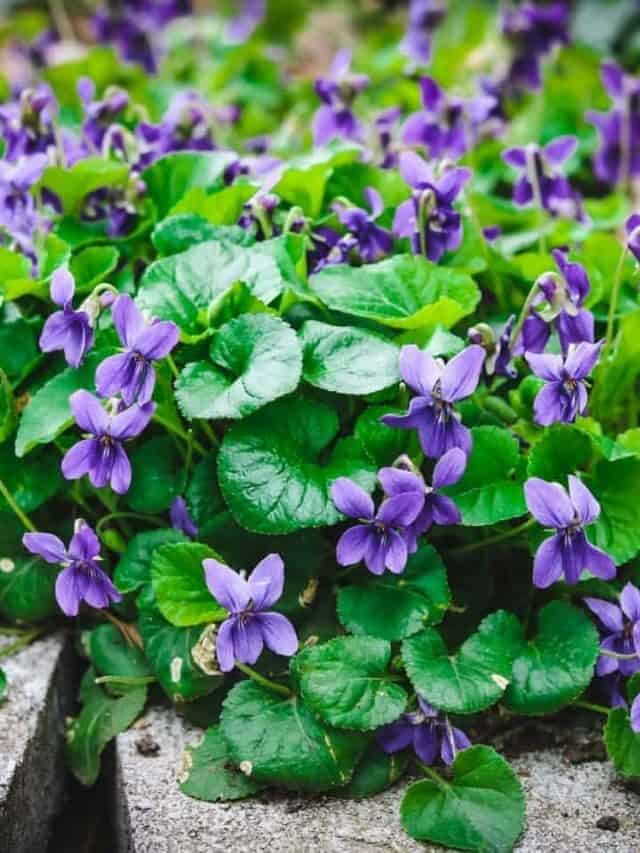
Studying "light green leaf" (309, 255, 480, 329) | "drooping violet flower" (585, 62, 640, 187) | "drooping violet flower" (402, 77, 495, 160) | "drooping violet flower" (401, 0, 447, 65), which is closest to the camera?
"light green leaf" (309, 255, 480, 329)

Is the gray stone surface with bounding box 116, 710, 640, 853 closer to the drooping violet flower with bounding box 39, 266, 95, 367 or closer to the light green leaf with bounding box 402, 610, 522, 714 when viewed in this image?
the light green leaf with bounding box 402, 610, 522, 714

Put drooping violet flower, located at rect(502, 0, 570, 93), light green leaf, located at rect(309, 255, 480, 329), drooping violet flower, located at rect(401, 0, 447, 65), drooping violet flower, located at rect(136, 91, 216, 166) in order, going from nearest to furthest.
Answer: light green leaf, located at rect(309, 255, 480, 329), drooping violet flower, located at rect(136, 91, 216, 166), drooping violet flower, located at rect(502, 0, 570, 93), drooping violet flower, located at rect(401, 0, 447, 65)

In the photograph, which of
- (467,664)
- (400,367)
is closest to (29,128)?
(400,367)

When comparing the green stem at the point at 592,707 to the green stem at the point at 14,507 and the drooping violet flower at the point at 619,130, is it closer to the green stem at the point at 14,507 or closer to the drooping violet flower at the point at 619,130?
the green stem at the point at 14,507

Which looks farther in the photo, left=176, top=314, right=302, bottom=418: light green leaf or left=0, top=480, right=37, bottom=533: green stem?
left=0, top=480, right=37, bottom=533: green stem

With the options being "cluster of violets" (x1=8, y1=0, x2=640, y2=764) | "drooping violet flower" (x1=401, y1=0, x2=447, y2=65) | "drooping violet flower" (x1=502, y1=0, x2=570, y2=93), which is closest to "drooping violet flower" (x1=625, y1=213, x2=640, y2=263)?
"cluster of violets" (x1=8, y1=0, x2=640, y2=764)

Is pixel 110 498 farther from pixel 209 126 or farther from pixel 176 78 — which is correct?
pixel 176 78

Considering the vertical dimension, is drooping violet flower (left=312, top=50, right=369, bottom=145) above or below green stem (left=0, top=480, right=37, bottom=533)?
above
